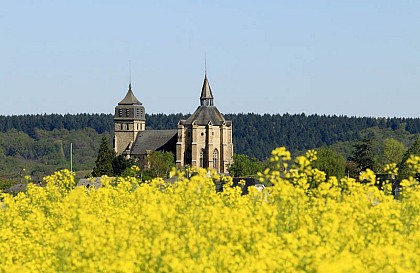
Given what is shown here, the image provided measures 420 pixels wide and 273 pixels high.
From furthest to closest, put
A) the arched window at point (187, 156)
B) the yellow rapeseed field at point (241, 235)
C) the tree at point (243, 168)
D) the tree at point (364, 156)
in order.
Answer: the arched window at point (187, 156)
the tree at point (243, 168)
the tree at point (364, 156)
the yellow rapeseed field at point (241, 235)

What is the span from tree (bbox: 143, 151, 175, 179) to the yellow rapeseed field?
2819 inches

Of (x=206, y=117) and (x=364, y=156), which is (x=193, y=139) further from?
(x=364, y=156)

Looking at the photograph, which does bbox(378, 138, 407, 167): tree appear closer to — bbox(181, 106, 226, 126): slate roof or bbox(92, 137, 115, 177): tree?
bbox(181, 106, 226, 126): slate roof

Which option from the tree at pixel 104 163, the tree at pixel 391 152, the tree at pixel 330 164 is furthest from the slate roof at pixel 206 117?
the tree at pixel 330 164

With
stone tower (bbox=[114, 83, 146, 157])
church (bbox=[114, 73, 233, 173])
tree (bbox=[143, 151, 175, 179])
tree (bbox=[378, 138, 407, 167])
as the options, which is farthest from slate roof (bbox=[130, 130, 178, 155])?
tree (bbox=[378, 138, 407, 167])

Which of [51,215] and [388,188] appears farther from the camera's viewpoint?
[51,215]

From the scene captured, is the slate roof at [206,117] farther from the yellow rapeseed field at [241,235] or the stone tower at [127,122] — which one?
the yellow rapeseed field at [241,235]

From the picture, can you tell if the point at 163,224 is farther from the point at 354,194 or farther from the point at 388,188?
the point at 388,188

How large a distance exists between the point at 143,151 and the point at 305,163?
341 feet

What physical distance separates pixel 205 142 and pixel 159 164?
14545 millimetres

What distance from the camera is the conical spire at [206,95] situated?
118812 millimetres

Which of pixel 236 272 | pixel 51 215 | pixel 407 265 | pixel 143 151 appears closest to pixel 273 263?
pixel 236 272

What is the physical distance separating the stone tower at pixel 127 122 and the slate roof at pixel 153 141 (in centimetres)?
97

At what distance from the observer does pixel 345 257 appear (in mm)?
13680
